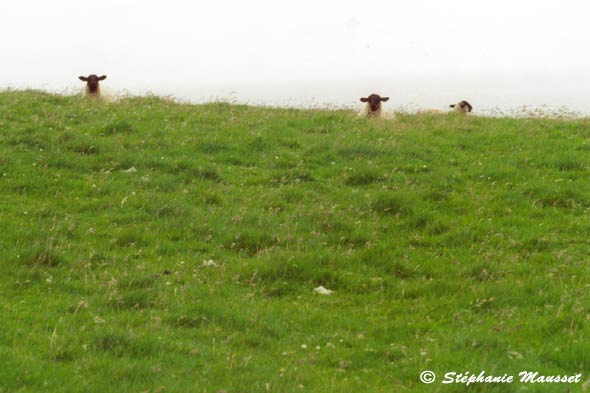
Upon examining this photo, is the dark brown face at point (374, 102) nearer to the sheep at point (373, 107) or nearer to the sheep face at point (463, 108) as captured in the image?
the sheep at point (373, 107)

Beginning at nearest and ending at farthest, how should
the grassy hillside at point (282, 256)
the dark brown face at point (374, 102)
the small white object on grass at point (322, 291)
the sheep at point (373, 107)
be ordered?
1. the grassy hillside at point (282, 256)
2. the small white object on grass at point (322, 291)
3. the sheep at point (373, 107)
4. the dark brown face at point (374, 102)

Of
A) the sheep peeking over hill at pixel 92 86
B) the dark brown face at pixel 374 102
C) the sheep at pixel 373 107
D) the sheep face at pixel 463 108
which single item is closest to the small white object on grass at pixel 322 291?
the sheep at pixel 373 107

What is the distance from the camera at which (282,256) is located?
945cm

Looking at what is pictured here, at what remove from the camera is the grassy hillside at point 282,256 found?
6.54 metres

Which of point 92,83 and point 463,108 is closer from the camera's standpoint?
point 92,83

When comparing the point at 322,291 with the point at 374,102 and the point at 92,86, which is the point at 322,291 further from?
the point at 92,86

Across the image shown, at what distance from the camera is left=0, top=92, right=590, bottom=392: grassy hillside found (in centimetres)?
654

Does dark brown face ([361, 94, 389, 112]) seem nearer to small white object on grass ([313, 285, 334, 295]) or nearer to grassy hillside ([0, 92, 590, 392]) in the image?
grassy hillside ([0, 92, 590, 392])

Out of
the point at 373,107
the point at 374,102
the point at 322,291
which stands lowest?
the point at 322,291

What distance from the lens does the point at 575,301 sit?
7855mm

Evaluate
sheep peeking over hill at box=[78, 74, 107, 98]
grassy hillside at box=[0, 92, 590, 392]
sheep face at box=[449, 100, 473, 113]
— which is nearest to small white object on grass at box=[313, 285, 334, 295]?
grassy hillside at box=[0, 92, 590, 392]

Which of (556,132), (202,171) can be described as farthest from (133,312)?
(556,132)

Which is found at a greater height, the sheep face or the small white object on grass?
the sheep face

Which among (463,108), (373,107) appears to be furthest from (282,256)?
(463,108)
